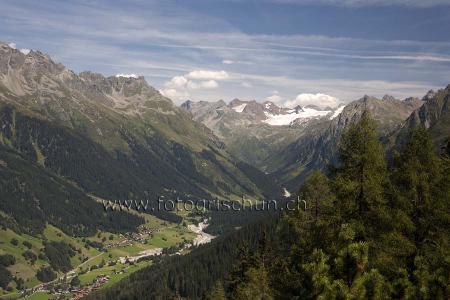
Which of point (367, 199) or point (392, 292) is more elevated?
point (367, 199)

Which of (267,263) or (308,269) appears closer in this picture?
(308,269)

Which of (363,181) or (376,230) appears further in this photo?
(363,181)

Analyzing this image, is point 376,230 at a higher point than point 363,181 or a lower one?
lower

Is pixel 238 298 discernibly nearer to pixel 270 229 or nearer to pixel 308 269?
pixel 308 269

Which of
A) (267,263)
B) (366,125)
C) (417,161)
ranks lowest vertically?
(267,263)

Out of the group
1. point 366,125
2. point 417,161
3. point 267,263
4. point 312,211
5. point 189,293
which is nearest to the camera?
point 417,161

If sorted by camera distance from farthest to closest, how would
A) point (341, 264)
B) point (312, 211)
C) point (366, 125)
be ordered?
point (312, 211), point (366, 125), point (341, 264)

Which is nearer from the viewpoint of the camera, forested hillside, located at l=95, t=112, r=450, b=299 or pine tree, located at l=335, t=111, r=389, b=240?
forested hillside, located at l=95, t=112, r=450, b=299

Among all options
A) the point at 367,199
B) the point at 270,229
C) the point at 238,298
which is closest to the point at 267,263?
the point at 238,298

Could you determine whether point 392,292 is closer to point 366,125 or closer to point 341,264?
point 341,264

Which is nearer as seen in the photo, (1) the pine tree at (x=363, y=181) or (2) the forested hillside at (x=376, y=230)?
(2) the forested hillside at (x=376, y=230)
